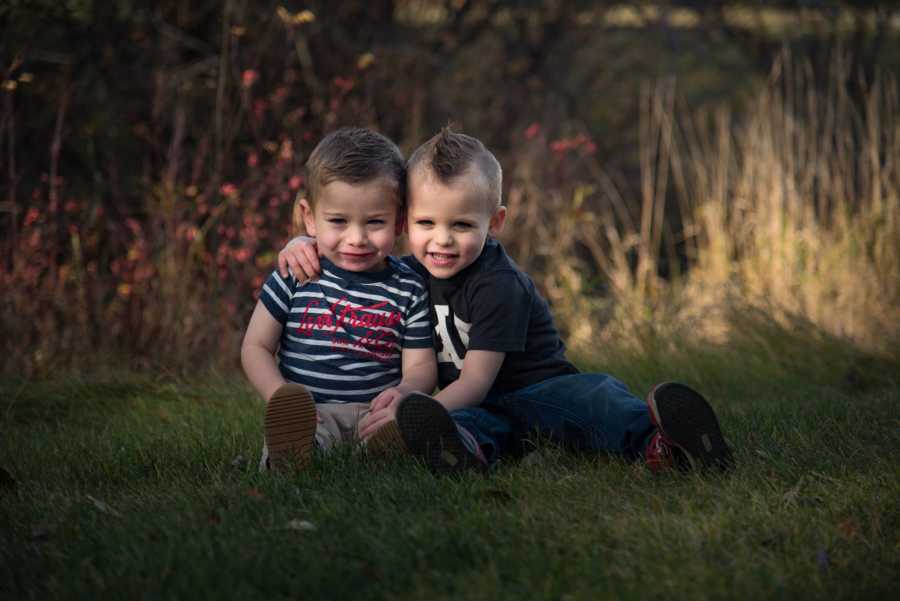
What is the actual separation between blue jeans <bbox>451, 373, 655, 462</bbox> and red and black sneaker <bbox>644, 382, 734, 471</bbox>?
170 mm

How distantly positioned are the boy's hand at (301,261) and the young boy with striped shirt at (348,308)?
27mm

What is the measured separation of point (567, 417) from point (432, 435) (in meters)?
0.57

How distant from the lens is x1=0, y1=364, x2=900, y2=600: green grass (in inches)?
87.3

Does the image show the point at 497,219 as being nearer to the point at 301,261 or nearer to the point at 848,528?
the point at 301,261

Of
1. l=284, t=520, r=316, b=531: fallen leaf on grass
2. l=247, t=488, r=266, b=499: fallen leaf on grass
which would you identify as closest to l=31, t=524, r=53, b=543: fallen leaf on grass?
l=247, t=488, r=266, b=499: fallen leaf on grass

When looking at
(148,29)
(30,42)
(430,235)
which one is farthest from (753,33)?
(430,235)

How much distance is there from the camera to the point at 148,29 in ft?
23.3

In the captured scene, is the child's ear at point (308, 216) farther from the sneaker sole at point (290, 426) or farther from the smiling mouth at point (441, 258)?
the sneaker sole at point (290, 426)

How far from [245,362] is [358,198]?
0.63m

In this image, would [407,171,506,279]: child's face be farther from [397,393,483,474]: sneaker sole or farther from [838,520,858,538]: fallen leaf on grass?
[838,520,858,538]: fallen leaf on grass

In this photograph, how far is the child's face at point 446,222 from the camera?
3180 mm

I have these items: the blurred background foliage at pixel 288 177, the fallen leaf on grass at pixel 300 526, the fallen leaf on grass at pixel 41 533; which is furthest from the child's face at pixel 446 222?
the blurred background foliage at pixel 288 177

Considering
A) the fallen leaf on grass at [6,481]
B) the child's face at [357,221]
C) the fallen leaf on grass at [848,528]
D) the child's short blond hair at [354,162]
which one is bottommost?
the fallen leaf on grass at [6,481]

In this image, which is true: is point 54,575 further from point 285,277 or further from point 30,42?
point 30,42
